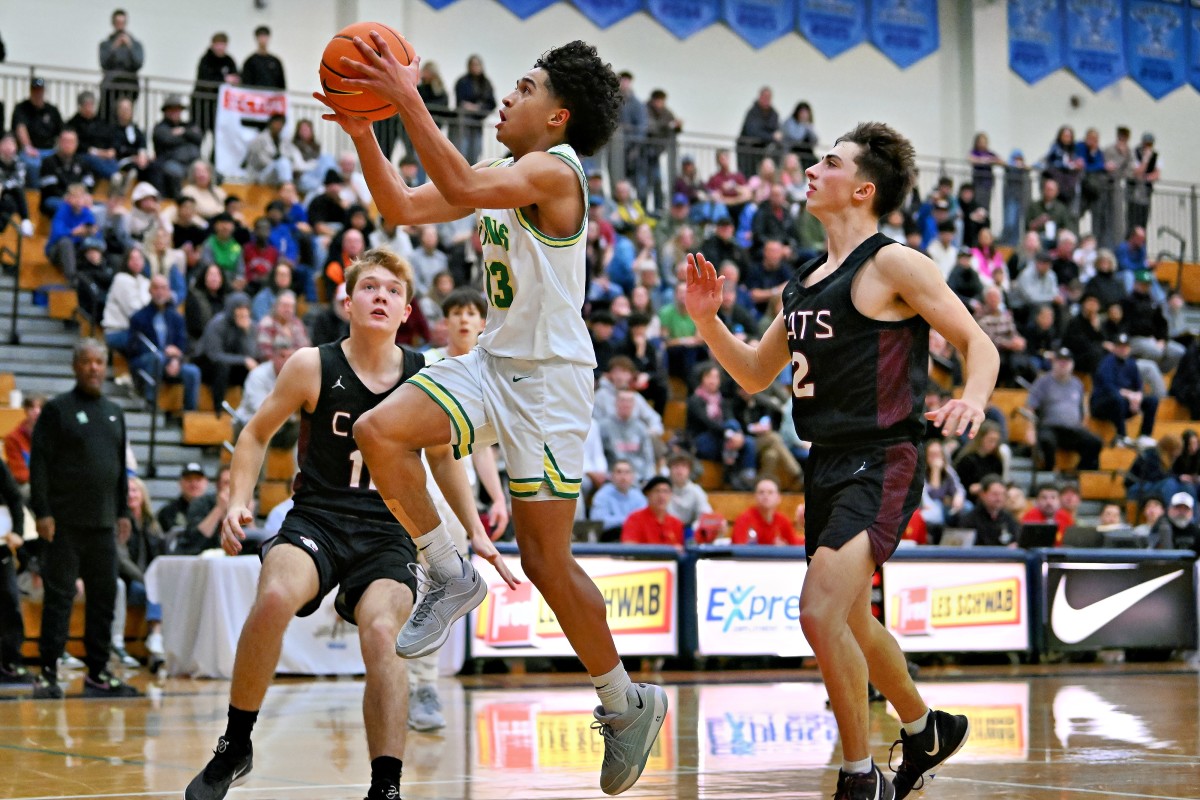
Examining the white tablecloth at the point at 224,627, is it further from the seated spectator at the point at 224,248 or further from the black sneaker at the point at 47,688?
the seated spectator at the point at 224,248

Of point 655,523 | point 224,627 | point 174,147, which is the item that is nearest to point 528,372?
point 224,627

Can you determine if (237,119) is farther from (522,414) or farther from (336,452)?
(522,414)

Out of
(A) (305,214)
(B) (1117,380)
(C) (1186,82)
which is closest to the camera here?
(A) (305,214)

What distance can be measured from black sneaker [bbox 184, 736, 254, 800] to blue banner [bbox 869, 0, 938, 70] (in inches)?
1006

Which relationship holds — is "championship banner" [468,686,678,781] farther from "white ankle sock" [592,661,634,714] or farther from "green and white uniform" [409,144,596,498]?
"green and white uniform" [409,144,596,498]

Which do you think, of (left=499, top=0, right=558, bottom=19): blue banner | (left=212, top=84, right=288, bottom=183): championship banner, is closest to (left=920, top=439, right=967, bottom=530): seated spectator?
(left=212, top=84, right=288, bottom=183): championship banner

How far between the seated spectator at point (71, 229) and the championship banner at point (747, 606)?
26.4 ft

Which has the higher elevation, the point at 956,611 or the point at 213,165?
the point at 213,165

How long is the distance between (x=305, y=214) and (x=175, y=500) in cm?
546

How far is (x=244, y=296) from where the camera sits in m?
16.0

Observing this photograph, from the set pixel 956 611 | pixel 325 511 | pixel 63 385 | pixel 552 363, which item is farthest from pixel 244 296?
pixel 552 363

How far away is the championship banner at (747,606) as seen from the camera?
13.1m

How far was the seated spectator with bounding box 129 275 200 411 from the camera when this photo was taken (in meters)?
15.9

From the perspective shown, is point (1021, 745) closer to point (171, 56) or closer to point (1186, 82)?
point (171, 56)
